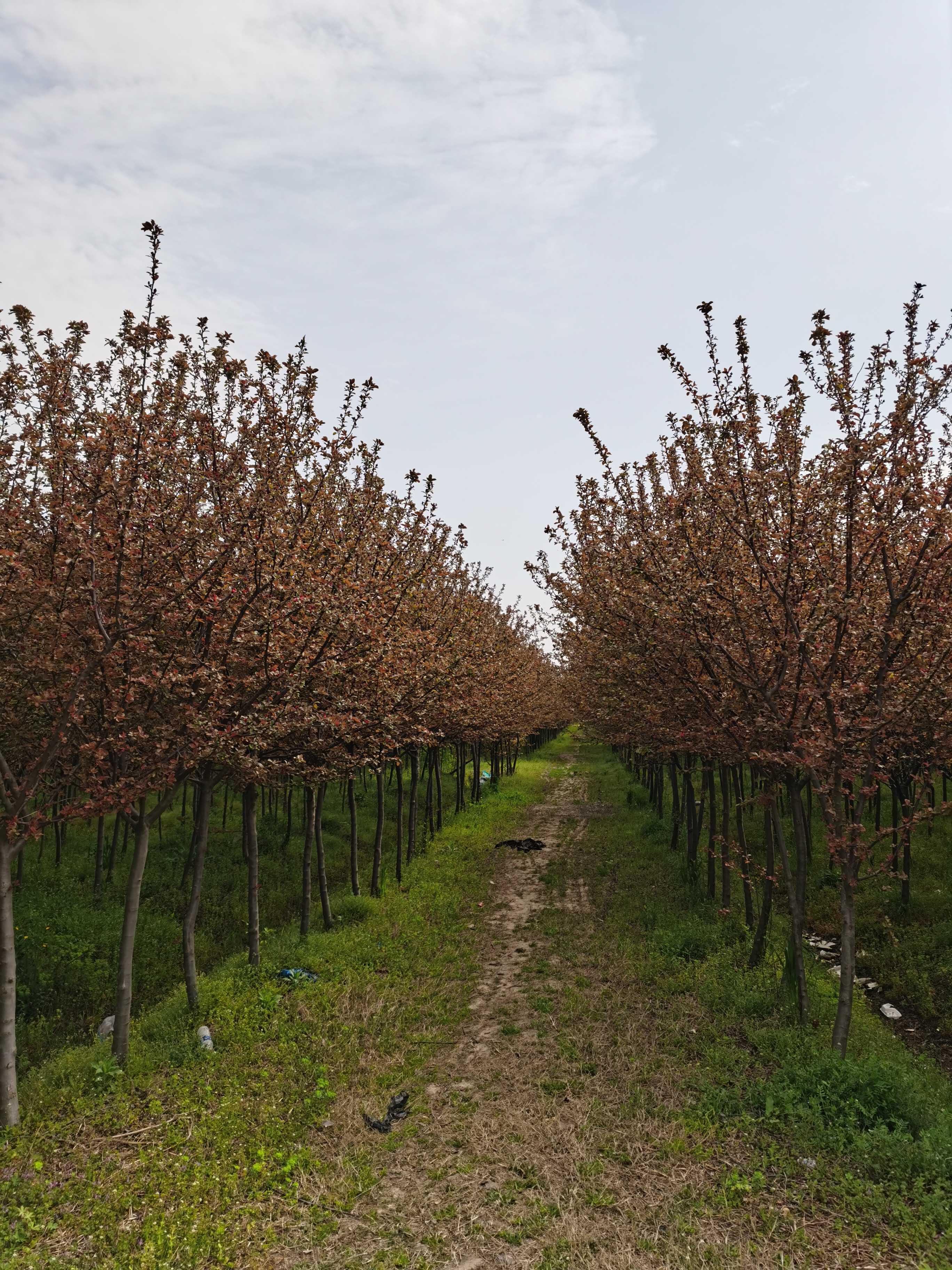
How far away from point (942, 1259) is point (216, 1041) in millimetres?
8343

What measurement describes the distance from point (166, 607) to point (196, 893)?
206 inches

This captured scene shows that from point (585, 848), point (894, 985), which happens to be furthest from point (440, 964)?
point (585, 848)

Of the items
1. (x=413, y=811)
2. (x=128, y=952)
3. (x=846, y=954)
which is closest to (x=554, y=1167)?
(x=846, y=954)

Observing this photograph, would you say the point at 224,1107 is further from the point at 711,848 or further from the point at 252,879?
the point at 711,848

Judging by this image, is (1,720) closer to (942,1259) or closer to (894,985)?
(942,1259)

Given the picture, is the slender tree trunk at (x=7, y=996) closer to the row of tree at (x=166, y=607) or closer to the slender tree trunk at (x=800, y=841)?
the row of tree at (x=166, y=607)

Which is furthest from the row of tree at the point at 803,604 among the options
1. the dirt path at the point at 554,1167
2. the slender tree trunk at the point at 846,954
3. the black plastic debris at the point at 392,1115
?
the black plastic debris at the point at 392,1115

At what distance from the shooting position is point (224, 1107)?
306 inches

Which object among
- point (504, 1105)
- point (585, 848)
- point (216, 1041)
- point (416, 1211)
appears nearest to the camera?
point (416, 1211)

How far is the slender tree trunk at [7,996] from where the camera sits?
7.34m

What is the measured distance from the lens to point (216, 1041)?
30.7 ft

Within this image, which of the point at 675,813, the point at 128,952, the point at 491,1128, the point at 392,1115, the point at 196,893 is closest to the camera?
the point at 491,1128

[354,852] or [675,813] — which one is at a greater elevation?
[675,813]

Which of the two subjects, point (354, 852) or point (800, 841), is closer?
point (800, 841)
